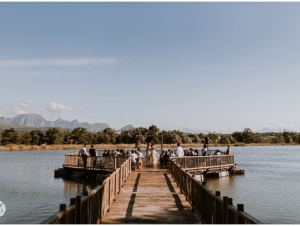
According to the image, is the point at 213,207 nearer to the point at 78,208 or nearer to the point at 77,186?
the point at 78,208

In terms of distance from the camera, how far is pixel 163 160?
1067 inches

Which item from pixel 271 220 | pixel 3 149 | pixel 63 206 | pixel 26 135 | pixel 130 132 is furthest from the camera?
pixel 130 132

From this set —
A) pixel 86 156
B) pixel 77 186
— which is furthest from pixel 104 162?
pixel 77 186

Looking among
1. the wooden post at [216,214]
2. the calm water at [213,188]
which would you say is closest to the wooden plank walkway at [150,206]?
the wooden post at [216,214]

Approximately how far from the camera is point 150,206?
36.8 feet

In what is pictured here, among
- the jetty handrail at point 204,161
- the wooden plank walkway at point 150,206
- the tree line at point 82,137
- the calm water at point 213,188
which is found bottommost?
the calm water at point 213,188

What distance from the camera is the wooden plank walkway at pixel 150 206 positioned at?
939cm

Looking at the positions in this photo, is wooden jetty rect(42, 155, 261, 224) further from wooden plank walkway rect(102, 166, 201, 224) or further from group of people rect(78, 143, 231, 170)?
group of people rect(78, 143, 231, 170)

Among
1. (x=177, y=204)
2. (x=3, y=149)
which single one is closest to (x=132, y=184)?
(x=177, y=204)

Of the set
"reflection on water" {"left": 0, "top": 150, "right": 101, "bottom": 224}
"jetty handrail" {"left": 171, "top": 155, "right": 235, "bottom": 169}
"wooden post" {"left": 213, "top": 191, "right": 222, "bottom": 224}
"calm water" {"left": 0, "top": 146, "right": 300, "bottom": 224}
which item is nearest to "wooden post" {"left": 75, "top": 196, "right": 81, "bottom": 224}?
"wooden post" {"left": 213, "top": 191, "right": 222, "bottom": 224}

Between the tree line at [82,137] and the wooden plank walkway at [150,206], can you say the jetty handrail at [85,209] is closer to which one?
the wooden plank walkway at [150,206]

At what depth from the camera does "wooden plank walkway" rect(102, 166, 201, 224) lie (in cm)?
939

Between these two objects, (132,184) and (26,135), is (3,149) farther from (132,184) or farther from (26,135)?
(132,184)

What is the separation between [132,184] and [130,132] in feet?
383
